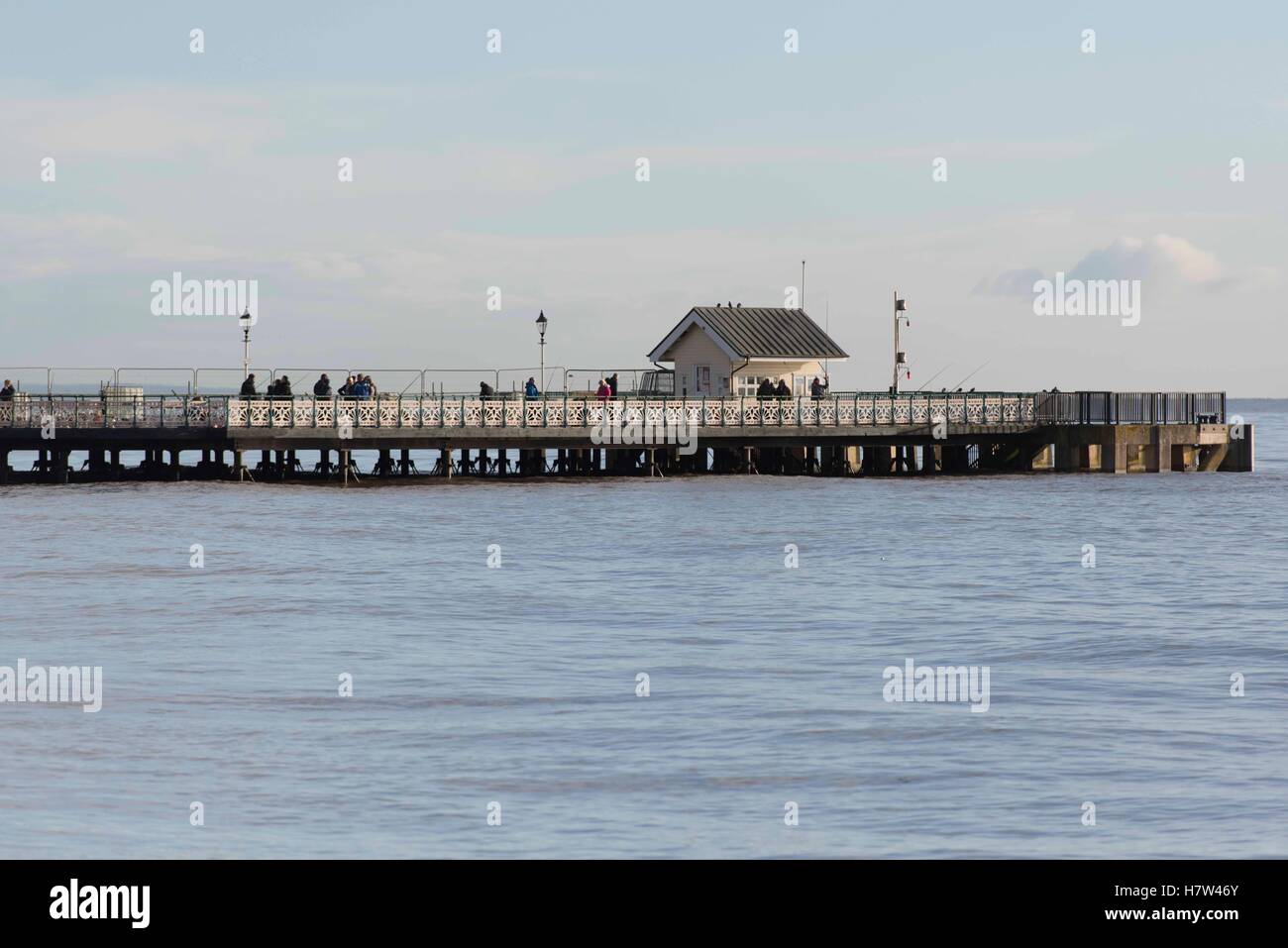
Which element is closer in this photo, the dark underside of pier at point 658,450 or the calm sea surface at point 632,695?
the calm sea surface at point 632,695

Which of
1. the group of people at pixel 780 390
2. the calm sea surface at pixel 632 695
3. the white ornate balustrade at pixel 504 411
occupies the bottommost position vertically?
the calm sea surface at pixel 632 695

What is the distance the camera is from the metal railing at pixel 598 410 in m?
46.9

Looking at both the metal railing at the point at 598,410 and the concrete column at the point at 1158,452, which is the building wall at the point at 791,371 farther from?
the concrete column at the point at 1158,452

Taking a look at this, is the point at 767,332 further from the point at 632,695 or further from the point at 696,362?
the point at 632,695

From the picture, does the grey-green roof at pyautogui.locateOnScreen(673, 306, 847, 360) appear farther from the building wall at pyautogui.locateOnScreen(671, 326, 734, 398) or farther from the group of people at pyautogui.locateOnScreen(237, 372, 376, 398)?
the group of people at pyautogui.locateOnScreen(237, 372, 376, 398)

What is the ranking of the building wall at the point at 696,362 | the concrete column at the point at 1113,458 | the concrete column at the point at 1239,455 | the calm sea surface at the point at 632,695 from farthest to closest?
the concrete column at the point at 1239,455, the building wall at the point at 696,362, the concrete column at the point at 1113,458, the calm sea surface at the point at 632,695

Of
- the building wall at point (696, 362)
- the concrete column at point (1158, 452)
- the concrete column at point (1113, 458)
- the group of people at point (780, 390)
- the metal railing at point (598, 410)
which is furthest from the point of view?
the building wall at point (696, 362)

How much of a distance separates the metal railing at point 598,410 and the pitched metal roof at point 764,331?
444 centimetres

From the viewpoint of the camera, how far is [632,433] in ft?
176

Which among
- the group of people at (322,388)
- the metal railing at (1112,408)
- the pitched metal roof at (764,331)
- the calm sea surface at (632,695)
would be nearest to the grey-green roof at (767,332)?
the pitched metal roof at (764,331)

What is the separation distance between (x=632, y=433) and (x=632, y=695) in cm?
3591

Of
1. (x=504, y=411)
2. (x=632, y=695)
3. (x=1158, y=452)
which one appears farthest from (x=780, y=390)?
(x=632, y=695)

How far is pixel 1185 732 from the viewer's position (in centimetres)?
1606

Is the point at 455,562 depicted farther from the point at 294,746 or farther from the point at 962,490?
the point at 962,490
